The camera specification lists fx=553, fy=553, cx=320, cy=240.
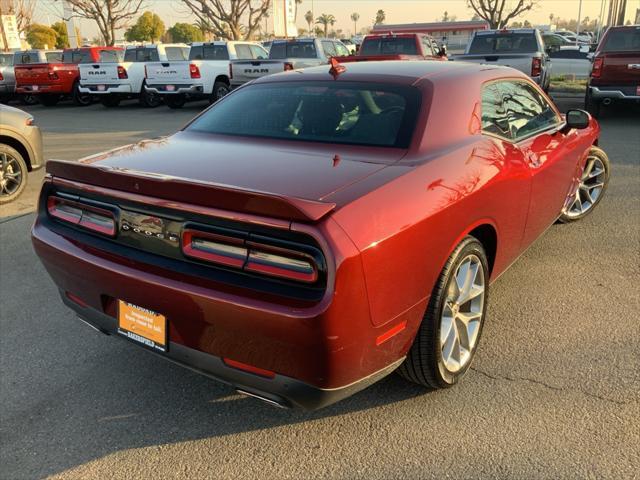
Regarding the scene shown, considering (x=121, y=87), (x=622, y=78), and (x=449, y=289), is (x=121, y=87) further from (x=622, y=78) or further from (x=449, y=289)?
(x=449, y=289)

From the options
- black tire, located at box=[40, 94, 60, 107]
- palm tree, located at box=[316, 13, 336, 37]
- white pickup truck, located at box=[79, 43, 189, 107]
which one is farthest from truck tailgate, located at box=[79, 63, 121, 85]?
palm tree, located at box=[316, 13, 336, 37]

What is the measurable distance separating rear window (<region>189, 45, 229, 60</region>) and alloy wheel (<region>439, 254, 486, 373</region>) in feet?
47.8

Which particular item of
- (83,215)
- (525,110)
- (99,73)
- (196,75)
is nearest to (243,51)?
(196,75)

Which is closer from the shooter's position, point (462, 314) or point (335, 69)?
point (462, 314)

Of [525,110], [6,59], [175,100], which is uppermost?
[6,59]

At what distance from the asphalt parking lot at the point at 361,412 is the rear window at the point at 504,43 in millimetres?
10410

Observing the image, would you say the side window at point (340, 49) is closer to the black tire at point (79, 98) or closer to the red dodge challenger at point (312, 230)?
the black tire at point (79, 98)

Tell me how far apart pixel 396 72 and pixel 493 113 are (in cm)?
65

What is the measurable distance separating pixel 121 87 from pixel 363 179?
52.6 feet

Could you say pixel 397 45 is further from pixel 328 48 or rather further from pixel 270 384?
pixel 270 384

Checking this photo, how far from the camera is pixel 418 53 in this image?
13.6 meters

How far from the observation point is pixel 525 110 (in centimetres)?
386

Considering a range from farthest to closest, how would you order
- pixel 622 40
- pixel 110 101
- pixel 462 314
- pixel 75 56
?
pixel 75 56 < pixel 110 101 < pixel 622 40 < pixel 462 314

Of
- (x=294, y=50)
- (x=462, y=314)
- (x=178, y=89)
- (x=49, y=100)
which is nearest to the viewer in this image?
(x=462, y=314)
